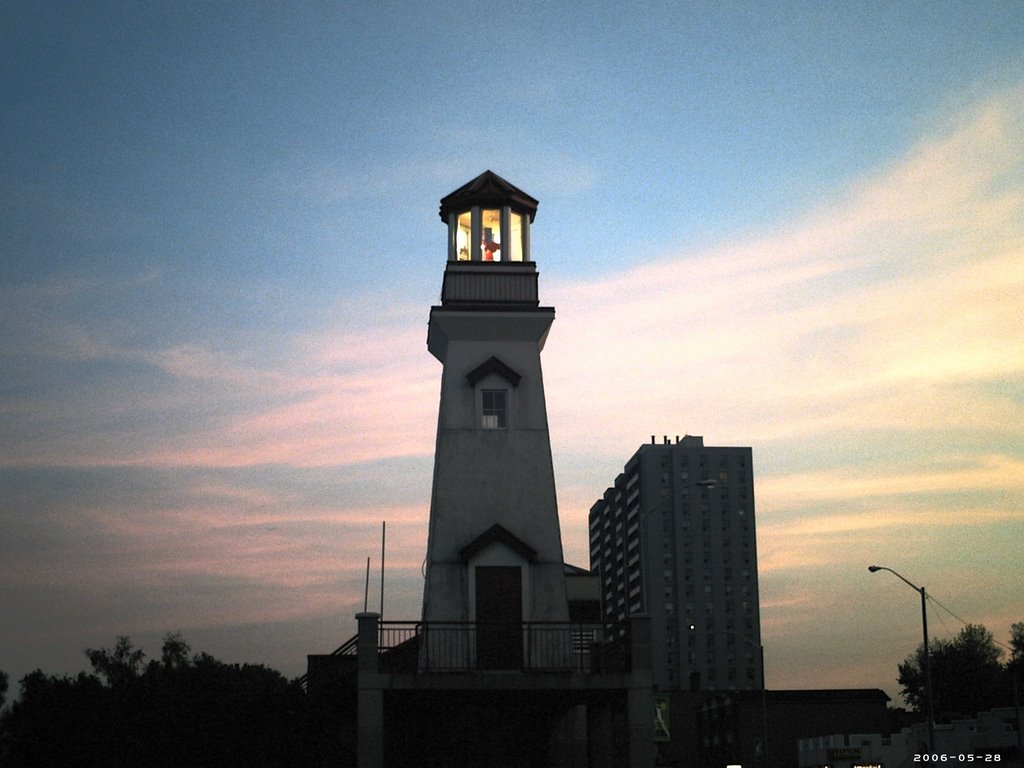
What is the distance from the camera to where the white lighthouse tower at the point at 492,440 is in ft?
113

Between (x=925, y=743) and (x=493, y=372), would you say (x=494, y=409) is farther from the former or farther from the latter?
(x=925, y=743)

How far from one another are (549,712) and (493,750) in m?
2.13

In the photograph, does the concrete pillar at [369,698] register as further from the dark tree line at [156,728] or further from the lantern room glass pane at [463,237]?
the lantern room glass pane at [463,237]

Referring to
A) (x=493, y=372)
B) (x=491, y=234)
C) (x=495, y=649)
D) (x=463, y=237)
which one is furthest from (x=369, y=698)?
(x=491, y=234)

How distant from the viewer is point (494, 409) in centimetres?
3650

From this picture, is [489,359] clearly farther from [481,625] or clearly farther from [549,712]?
[549,712]

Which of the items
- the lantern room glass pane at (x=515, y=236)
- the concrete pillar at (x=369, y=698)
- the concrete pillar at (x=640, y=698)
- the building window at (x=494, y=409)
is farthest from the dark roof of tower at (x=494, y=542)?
the lantern room glass pane at (x=515, y=236)

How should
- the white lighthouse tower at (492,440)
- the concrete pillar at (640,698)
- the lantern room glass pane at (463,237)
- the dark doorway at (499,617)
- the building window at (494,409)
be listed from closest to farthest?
the concrete pillar at (640,698)
the dark doorway at (499,617)
the white lighthouse tower at (492,440)
the building window at (494,409)
the lantern room glass pane at (463,237)

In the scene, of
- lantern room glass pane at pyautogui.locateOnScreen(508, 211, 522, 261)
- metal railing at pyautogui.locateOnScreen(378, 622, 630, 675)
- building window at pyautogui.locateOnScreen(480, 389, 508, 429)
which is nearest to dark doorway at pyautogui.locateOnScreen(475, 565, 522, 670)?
metal railing at pyautogui.locateOnScreen(378, 622, 630, 675)

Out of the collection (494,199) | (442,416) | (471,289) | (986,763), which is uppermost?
(494,199)

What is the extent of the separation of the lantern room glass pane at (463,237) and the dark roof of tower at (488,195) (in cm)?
31

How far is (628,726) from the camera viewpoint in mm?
31938

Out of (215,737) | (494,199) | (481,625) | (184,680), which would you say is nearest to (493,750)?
(481,625)

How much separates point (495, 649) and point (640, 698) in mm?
4253
